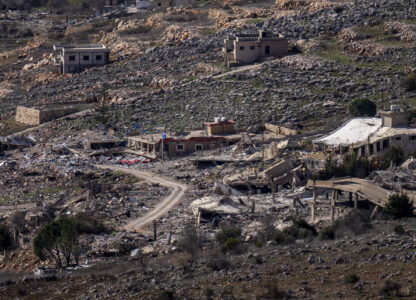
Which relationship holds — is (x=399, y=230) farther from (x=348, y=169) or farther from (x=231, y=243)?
(x=348, y=169)

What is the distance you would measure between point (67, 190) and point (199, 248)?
13.6 metres

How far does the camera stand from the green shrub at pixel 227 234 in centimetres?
3012

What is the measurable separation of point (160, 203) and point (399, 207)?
9.78 m

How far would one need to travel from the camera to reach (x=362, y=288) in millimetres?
23531

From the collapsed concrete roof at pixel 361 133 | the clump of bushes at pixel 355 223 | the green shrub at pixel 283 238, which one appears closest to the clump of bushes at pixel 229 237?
the green shrub at pixel 283 238

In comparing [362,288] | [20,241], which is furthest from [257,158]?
[362,288]

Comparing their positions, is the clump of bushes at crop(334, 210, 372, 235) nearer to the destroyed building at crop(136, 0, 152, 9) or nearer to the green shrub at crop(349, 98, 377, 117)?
the green shrub at crop(349, 98, 377, 117)

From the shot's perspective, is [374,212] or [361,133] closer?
[374,212]

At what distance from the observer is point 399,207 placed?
30531 mm

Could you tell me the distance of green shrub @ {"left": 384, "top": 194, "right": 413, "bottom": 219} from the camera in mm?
30359

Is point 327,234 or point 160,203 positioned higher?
point 327,234

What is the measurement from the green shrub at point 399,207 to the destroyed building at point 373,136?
10618mm

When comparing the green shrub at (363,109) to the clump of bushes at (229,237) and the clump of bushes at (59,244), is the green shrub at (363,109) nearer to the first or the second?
the clump of bushes at (229,237)

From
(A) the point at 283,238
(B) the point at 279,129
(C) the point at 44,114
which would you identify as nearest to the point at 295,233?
(A) the point at 283,238
